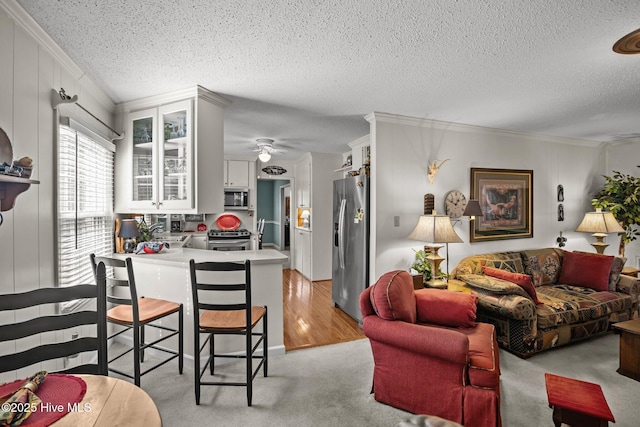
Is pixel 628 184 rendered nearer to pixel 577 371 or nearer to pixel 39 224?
pixel 577 371

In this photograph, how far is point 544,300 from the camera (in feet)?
10.1

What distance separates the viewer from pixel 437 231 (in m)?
3.13

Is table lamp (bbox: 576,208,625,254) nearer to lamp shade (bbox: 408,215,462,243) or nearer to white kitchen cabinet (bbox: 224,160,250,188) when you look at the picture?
lamp shade (bbox: 408,215,462,243)

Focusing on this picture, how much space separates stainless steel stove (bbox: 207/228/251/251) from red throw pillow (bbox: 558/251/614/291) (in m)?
4.80

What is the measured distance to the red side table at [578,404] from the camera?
1557 millimetres

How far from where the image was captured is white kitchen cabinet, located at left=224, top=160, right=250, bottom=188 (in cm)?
580

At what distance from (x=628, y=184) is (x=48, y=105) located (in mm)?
6622

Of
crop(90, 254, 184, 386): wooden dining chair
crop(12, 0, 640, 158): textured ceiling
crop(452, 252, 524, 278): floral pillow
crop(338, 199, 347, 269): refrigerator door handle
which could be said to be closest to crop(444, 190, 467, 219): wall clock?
crop(452, 252, 524, 278): floral pillow

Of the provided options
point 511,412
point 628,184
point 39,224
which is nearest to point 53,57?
point 39,224

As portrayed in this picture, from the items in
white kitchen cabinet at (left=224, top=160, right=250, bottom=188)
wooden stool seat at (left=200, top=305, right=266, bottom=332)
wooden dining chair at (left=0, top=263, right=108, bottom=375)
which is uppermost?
white kitchen cabinet at (left=224, top=160, right=250, bottom=188)

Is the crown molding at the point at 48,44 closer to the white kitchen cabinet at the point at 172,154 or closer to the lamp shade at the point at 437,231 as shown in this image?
the white kitchen cabinet at the point at 172,154

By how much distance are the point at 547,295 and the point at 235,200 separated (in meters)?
4.94

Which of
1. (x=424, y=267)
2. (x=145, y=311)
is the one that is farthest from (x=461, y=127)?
(x=145, y=311)

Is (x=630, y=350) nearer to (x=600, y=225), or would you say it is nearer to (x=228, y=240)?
(x=600, y=225)
